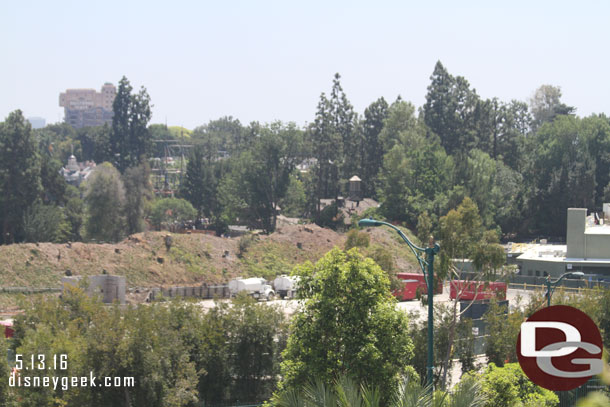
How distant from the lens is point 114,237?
86.7 metres

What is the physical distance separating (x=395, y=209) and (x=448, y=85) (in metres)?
34.5

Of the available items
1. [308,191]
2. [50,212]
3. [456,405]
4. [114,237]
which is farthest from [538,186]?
[456,405]

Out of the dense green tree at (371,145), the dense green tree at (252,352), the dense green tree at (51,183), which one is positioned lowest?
the dense green tree at (252,352)

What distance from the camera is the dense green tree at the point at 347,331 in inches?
818

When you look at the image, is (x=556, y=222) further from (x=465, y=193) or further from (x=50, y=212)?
(x=50, y=212)

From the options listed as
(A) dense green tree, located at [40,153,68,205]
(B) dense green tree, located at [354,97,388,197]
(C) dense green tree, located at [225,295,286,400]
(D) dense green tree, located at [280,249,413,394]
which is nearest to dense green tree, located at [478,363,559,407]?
(D) dense green tree, located at [280,249,413,394]

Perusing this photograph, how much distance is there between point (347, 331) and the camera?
21047 mm

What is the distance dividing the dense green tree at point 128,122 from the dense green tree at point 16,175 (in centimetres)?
3746

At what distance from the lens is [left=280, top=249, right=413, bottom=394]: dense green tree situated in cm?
2077

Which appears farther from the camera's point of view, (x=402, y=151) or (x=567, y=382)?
(x=402, y=151)

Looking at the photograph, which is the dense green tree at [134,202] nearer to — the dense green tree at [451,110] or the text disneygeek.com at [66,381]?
the dense green tree at [451,110]

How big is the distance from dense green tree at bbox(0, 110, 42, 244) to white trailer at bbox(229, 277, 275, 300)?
1562 inches

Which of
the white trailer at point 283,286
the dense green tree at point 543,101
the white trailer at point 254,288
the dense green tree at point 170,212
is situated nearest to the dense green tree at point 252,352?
the white trailer at point 254,288

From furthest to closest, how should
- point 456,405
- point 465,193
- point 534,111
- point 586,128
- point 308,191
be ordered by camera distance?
point 534,111
point 308,191
point 586,128
point 465,193
point 456,405
